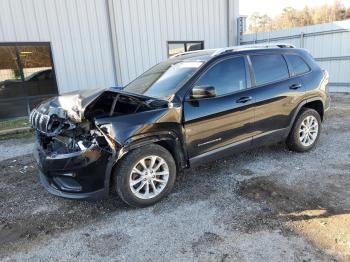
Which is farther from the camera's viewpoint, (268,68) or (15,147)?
(15,147)

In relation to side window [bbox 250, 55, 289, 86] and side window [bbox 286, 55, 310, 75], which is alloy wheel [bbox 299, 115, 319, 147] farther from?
side window [bbox 250, 55, 289, 86]

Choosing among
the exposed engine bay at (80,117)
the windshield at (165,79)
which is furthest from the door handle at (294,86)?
the exposed engine bay at (80,117)

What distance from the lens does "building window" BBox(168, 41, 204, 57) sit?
1183 centimetres

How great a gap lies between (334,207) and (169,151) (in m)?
1.97

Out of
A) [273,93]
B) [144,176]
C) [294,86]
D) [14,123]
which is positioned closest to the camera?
[144,176]

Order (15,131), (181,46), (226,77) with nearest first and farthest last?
(226,77) < (15,131) < (181,46)

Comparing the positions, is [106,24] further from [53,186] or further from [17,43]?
[53,186]

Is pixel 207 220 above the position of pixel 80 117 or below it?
below

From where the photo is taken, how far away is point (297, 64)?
4863mm

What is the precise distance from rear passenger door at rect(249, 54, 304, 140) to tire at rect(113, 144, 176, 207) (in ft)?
5.15

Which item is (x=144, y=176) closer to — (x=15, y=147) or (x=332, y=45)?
(x=15, y=147)

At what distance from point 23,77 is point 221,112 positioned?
303 inches

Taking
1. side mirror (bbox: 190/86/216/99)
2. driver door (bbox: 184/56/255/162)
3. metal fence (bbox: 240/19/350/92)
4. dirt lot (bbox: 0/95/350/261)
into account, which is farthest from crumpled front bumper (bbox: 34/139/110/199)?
metal fence (bbox: 240/19/350/92)

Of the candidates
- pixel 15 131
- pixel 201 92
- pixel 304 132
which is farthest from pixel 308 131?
pixel 15 131
